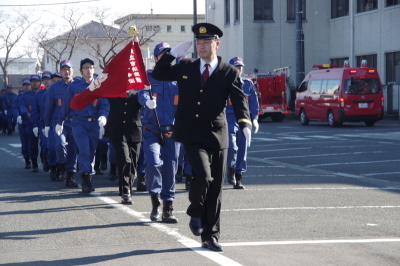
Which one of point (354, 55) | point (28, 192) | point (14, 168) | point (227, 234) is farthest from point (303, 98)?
point (227, 234)

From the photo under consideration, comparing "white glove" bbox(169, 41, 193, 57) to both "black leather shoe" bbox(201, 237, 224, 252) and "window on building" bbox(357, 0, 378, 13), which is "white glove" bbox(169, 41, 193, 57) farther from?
"window on building" bbox(357, 0, 378, 13)

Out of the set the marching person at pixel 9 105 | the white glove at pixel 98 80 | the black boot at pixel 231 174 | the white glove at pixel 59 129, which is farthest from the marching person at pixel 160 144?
the marching person at pixel 9 105

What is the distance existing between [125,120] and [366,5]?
31.0 meters

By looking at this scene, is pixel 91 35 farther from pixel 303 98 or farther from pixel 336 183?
pixel 336 183

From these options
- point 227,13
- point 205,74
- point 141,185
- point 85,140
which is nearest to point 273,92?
point 227,13

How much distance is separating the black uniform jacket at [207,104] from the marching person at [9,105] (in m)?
25.0

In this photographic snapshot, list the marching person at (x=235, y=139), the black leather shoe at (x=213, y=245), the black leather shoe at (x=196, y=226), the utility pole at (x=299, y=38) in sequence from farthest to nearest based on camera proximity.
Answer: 1. the utility pole at (x=299, y=38)
2. the marching person at (x=235, y=139)
3. the black leather shoe at (x=196, y=226)
4. the black leather shoe at (x=213, y=245)

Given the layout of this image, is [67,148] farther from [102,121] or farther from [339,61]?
[339,61]

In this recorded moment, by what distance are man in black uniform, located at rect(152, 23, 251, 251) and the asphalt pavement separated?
1.16 feet

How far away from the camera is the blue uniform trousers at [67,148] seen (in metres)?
11.4

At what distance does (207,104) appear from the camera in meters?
6.36

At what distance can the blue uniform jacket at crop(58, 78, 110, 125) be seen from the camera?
34.3ft

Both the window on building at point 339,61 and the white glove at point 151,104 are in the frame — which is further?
the window on building at point 339,61

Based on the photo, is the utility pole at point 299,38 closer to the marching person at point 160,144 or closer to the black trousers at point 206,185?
the marching person at point 160,144
